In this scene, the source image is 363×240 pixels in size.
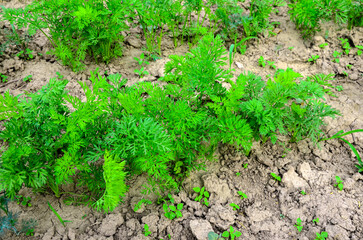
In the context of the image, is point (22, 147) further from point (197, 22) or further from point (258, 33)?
point (258, 33)

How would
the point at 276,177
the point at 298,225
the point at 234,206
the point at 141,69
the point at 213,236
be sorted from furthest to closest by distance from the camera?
the point at 141,69
the point at 276,177
the point at 234,206
the point at 298,225
the point at 213,236

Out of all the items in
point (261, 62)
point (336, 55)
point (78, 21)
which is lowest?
point (261, 62)

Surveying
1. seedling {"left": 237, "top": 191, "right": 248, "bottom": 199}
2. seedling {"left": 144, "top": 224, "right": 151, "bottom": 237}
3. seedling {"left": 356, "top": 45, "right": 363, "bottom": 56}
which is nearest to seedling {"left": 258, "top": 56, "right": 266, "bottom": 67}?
seedling {"left": 356, "top": 45, "right": 363, "bottom": 56}

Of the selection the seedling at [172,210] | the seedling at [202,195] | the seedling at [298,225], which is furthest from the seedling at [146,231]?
the seedling at [298,225]

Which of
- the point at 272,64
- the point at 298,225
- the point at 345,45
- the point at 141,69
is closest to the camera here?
the point at 298,225

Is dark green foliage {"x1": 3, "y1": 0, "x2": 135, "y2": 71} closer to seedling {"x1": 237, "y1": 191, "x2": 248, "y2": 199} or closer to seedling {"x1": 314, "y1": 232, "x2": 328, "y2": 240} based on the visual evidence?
seedling {"x1": 237, "y1": 191, "x2": 248, "y2": 199}


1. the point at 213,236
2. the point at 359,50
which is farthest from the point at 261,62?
the point at 213,236

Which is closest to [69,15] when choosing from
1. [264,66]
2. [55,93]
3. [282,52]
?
[55,93]

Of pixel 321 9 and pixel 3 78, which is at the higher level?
pixel 321 9

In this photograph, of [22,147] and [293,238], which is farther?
[293,238]

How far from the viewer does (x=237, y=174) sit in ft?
8.96

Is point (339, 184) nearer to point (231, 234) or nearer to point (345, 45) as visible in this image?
point (231, 234)

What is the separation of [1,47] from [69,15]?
44.5 inches

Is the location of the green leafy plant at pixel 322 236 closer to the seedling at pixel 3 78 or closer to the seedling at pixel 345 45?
the seedling at pixel 345 45
